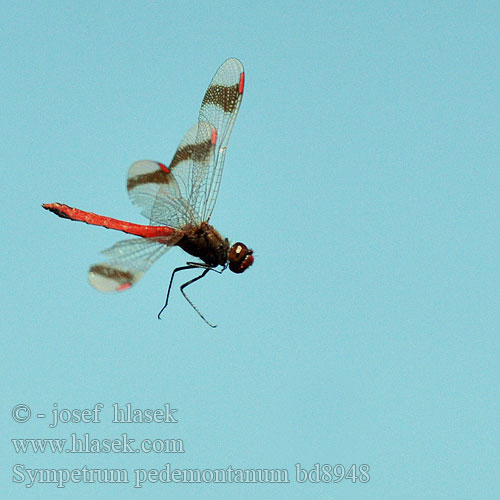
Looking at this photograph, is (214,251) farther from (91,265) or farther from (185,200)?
(91,265)

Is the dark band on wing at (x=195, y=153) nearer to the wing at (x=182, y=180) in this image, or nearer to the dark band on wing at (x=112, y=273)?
the wing at (x=182, y=180)

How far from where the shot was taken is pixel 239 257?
450 cm

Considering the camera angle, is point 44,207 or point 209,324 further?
point 44,207

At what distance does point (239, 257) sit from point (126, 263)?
31.9 inches

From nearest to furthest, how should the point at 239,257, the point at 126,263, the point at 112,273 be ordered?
the point at 112,273
the point at 126,263
the point at 239,257

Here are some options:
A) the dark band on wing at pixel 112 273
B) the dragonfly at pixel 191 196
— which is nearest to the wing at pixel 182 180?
the dragonfly at pixel 191 196

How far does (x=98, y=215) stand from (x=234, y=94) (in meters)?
1.35

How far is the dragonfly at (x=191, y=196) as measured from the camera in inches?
178

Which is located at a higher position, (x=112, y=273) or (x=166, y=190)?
(x=166, y=190)

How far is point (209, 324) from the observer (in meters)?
4.37

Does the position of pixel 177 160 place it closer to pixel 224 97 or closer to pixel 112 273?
pixel 224 97

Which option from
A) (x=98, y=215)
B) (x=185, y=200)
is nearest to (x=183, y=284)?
(x=185, y=200)

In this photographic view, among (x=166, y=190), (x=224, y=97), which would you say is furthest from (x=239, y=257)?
(x=224, y=97)

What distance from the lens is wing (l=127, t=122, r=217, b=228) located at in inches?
182
